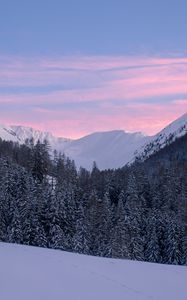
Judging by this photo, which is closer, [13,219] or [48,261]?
[48,261]

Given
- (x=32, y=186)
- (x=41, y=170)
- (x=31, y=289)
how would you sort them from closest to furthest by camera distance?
(x=31, y=289) → (x=32, y=186) → (x=41, y=170)

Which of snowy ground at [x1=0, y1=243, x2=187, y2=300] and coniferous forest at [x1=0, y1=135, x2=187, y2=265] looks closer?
snowy ground at [x1=0, y1=243, x2=187, y2=300]

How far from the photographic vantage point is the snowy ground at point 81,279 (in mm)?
13844

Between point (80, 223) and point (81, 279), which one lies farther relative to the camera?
point (80, 223)

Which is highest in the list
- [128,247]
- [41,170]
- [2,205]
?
[41,170]

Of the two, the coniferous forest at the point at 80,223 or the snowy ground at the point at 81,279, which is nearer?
the snowy ground at the point at 81,279

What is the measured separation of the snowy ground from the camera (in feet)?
45.4

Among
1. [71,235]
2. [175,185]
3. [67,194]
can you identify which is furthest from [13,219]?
[175,185]

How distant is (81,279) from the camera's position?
16031 mm

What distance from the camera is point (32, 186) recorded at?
A: 63312mm

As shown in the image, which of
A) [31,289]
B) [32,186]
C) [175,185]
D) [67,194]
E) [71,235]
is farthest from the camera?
[175,185]

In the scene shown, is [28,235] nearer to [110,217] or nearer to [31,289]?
[110,217]

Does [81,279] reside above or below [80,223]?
above

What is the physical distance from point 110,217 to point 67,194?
7.01 m
